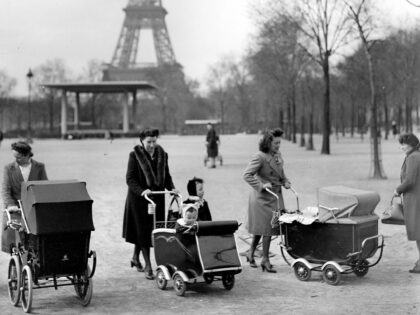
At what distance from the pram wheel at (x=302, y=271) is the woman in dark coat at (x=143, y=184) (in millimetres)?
1538

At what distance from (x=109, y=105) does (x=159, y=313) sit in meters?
80.6

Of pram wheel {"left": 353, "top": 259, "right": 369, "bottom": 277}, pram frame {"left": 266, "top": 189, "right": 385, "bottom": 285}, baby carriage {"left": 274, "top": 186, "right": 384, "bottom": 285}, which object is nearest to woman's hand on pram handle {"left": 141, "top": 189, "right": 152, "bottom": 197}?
baby carriage {"left": 274, "top": 186, "right": 384, "bottom": 285}

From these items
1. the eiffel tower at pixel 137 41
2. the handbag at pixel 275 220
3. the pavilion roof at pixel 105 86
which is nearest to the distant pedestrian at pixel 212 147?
the handbag at pixel 275 220

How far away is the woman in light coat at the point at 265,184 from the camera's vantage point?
8.16 meters

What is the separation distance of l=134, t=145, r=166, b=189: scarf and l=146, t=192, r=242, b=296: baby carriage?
0.78 metres

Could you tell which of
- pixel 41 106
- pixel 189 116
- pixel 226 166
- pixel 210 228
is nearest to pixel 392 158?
pixel 226 166

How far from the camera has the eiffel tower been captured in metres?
94.4

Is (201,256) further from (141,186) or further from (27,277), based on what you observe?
(27,277)

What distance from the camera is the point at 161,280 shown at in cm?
730

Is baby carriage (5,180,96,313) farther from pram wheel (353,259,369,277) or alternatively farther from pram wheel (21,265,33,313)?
pram wheel (353,259,369,277)

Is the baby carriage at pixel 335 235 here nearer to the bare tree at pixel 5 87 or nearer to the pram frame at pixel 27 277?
the pram frame at pixel 27 277

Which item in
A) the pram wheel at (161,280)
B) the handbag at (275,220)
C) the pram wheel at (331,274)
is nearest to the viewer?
the pram wheel at (161,280)

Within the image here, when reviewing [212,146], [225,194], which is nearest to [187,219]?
[225,194]

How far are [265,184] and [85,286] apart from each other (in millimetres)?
2417
